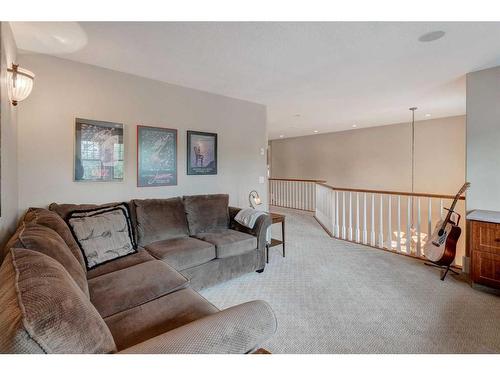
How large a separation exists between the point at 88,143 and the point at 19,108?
1.92 feet

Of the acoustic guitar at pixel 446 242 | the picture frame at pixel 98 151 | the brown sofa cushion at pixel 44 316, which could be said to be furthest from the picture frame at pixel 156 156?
the acoustic guitar at pixel 446 242

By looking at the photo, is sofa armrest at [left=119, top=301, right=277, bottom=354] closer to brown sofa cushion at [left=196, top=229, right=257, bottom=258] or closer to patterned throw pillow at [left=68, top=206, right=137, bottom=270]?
patterned throw pillow at [left=68, top=206, right=137, bottom=270]

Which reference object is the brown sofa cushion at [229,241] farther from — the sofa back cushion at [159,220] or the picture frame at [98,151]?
the picture frame at [98,151]

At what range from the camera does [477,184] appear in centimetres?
291

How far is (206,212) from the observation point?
3.15 meters

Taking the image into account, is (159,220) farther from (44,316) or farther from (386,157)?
(386,157)

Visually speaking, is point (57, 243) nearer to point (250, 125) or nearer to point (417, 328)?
point (417, 328)

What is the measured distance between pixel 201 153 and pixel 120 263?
72.3 inches

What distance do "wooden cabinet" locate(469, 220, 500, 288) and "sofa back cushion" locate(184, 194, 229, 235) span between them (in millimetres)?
2692

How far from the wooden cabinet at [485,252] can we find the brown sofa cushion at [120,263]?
3184 millimetres

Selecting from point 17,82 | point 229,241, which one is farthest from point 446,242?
point 17,82

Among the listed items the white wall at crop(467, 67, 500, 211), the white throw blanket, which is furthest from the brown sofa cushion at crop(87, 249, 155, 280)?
the white wall at crop(467, 67, 500, 211)
